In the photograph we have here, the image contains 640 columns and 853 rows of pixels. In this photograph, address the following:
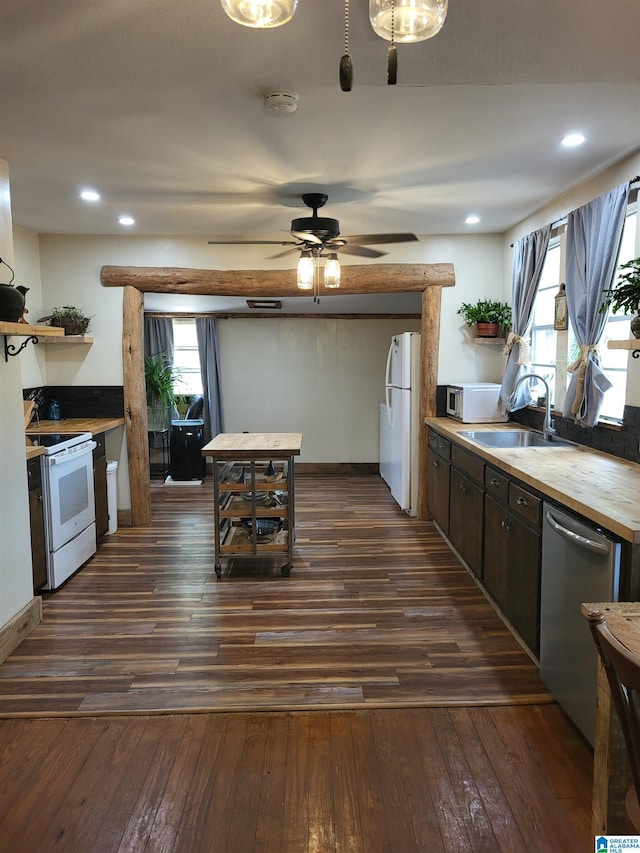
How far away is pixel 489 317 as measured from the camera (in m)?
5.09

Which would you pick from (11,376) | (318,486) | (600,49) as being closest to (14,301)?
(11,376)

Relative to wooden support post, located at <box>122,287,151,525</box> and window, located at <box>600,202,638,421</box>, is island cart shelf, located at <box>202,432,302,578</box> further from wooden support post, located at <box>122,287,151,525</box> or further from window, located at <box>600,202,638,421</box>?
window, located at <box>600,202,638,421</box>

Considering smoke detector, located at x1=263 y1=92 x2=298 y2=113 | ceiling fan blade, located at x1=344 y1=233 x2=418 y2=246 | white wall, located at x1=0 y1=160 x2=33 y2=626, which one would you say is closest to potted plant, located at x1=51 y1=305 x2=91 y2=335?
white wall, located at x1=0 y1=160 x2=33 y2=626

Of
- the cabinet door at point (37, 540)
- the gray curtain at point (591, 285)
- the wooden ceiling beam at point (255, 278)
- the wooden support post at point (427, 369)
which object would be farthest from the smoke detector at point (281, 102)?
the wooden support post at point (427, 369)

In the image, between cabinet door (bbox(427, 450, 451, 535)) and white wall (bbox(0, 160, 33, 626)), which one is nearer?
white wall (bbox(0, 160, 33, 626))

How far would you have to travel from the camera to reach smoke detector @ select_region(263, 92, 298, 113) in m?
2.36

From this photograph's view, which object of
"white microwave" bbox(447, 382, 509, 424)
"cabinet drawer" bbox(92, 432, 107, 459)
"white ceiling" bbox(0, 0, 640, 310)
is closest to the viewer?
"white ceiling" bbox(0, 0, 640, 310)

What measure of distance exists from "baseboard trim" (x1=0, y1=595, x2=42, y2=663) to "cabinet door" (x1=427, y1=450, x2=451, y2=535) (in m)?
2.89

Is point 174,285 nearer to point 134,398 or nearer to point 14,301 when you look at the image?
point 134,398

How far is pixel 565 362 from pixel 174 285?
3279mm

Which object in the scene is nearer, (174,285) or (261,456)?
(261,456)

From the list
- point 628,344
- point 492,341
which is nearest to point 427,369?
point 492,341

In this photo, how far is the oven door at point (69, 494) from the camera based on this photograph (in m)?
3.70

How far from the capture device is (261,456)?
3.90 meters
